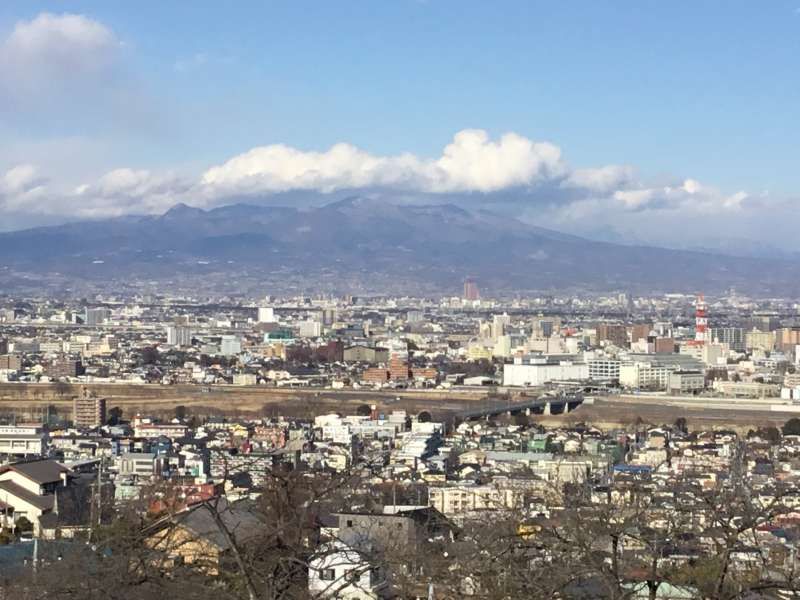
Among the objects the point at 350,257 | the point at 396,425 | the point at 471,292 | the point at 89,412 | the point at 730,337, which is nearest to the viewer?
the point at 396,425

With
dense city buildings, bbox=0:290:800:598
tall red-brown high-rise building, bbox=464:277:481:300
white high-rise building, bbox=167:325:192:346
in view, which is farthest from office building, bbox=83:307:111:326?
tall red-brown high-rise building, bbox=464:277:481:300

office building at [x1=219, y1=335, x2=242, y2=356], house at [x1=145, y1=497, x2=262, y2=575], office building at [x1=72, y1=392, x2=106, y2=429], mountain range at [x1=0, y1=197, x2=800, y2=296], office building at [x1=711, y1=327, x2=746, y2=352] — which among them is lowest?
office building at [x1=72, y1=392, x2=106, y2=429]

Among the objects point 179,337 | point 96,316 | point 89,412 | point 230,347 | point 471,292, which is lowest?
point 89,412

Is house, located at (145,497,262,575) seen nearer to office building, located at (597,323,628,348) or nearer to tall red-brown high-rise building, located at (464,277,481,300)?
Result: office building, located at (597,323,628,348)

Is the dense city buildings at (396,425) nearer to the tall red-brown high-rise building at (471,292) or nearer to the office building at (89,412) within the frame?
the office building at (89,412)

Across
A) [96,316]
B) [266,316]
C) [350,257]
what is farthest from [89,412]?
[350,257]

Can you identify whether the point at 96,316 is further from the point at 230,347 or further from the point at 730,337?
the point at 730,337

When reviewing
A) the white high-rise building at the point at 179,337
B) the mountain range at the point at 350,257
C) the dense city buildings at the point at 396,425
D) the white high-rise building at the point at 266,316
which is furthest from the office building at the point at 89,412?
the mountain range at the point at 350,257

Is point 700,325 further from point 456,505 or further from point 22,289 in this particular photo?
point 22,289
